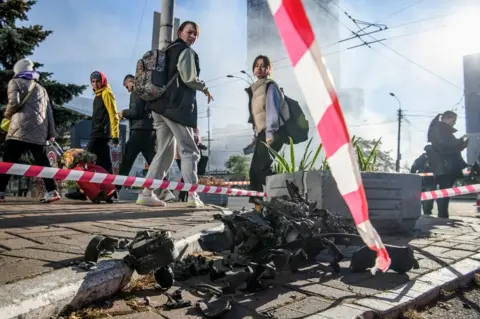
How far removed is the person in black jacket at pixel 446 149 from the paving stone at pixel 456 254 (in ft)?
12.3

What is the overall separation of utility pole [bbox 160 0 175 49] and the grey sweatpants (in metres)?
1.93

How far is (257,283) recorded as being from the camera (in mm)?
2002

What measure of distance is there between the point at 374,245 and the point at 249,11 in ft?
280

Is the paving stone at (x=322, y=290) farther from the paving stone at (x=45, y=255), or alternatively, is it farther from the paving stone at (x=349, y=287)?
the paving stone at (x=45, y=255)

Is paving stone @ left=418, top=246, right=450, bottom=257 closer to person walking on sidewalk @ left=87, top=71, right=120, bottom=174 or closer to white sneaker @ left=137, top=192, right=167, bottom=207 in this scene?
white sneaker @ left=137, top=192, right=167, bottom=207

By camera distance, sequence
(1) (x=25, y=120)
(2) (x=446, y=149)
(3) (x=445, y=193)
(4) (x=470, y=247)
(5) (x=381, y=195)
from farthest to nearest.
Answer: (2) (x=446, y=149) < (3) (x=445, y=193) < (1) (x=25, y=120) < (5) (x=381, y=195) < (4) (x=470, y=247)

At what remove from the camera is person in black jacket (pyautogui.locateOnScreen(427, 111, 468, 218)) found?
6.70m

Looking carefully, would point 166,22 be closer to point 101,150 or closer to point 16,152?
point 101,150

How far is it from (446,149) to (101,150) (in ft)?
19.8

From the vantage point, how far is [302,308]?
69.6 inches

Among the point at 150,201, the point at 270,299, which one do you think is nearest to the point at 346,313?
the point at 270,299

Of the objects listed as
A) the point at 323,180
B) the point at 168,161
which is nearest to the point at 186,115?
the point at 168,161

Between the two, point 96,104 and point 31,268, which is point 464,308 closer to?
point 31,268

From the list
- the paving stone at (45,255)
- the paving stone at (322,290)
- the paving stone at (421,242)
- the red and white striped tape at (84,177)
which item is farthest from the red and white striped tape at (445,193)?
the paving stone at (45,255)
